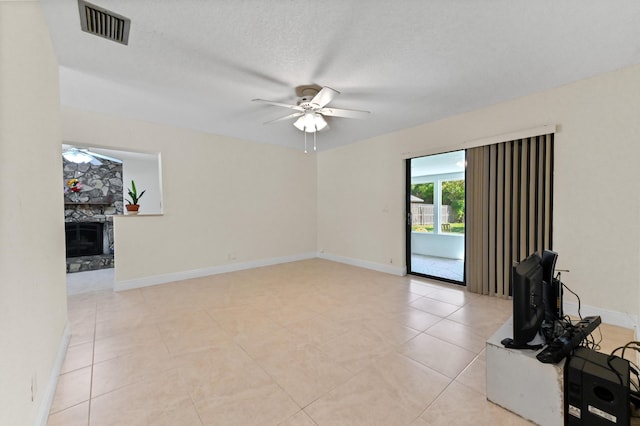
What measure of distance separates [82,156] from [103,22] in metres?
5.33

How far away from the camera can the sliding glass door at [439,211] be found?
5748 millimetres

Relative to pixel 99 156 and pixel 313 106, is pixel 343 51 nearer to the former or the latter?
pixel 313 106

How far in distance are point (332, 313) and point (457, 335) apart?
48.4 inches

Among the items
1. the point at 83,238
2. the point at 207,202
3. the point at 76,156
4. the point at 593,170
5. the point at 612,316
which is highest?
the point at 76,156

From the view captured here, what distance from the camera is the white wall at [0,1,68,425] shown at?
1048 millimetres

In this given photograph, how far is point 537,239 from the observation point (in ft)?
9.62

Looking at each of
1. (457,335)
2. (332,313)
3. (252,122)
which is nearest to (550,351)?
(457,335)

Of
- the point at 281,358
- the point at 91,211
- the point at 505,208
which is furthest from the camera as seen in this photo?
Result: the point at 91,211

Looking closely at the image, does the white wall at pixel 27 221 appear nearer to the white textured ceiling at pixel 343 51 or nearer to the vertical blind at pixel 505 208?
the white textured ceiling at pixel 343 51

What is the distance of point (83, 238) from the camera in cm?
555

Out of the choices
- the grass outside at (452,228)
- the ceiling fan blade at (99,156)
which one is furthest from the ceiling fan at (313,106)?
the ceiling fan blade at (99,156)

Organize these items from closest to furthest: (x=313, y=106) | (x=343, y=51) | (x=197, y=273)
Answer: (x=343, y=51) → (x=313, y=106) → (x=197, y=273)

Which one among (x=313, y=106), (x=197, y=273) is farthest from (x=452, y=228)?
(x=197, y=273)

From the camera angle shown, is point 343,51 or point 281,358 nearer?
point 281,358
